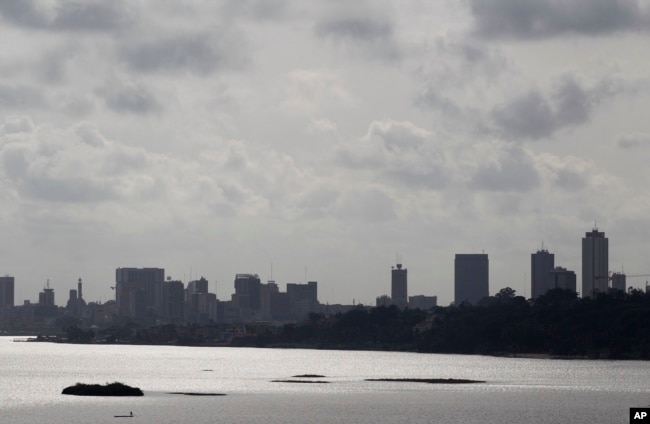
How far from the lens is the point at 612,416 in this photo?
574 ft

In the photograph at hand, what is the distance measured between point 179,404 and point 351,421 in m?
36.9

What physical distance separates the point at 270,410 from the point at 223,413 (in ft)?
35.3

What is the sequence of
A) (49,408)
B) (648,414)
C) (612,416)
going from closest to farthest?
(648,414) → (612,416) → (49,408)

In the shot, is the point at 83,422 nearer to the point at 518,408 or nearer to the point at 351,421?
the point at 351,421

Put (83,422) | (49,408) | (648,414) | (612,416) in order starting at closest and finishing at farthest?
(648,414) < (83,422) < (612,416) < (49,408)

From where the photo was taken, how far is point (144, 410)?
587 ft

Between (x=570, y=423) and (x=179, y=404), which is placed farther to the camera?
(x=179, y=404)

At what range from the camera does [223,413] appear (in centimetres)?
17625

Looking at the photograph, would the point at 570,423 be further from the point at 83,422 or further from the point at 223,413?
the point at 83,422


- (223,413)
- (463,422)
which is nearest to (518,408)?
(463,422)

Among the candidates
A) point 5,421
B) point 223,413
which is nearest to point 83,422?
point 5,421

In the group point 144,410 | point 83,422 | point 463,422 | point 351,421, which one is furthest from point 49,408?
point 463,422

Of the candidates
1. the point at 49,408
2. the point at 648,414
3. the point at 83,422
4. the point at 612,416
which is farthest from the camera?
the point at 49,408

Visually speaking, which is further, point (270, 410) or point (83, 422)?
point (270, 410)
